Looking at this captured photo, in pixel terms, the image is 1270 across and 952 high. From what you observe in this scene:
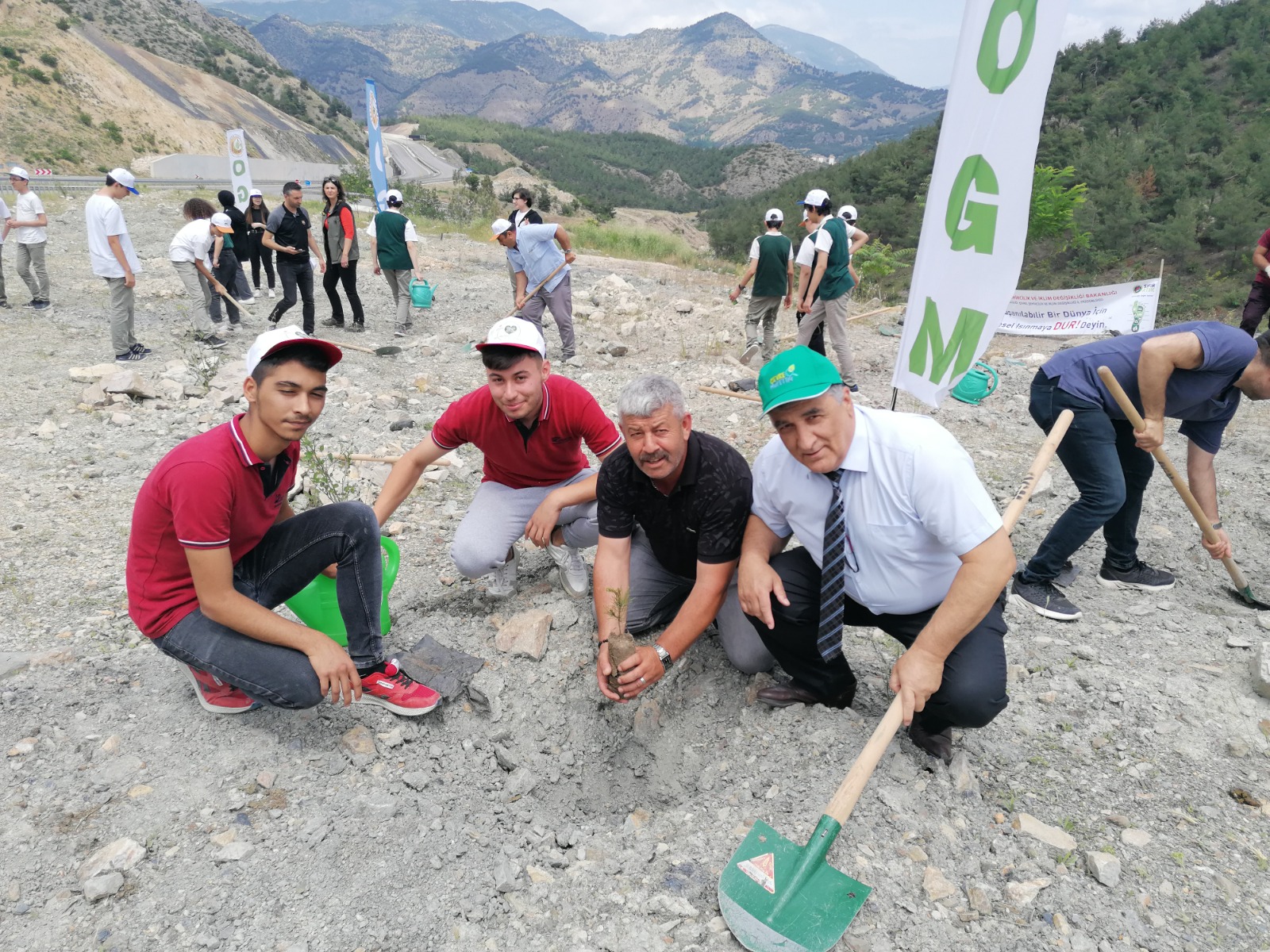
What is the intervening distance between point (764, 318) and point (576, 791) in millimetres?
6461

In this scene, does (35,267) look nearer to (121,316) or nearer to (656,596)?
(121,316)

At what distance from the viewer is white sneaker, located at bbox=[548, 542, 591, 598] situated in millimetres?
3469

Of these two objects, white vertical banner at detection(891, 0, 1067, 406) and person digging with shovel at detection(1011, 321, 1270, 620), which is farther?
person digging with shovel at detection(1011, 321, 1270, 620)

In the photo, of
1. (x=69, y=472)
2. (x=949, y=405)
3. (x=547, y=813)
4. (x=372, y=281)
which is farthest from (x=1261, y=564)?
(x=372, y=281)

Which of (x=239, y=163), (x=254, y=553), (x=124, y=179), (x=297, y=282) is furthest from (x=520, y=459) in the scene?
(x=239, y=163)

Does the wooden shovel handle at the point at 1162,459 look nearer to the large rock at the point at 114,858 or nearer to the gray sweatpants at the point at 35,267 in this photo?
the large rock at the point at 114,858

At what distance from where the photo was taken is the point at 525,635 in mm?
3094

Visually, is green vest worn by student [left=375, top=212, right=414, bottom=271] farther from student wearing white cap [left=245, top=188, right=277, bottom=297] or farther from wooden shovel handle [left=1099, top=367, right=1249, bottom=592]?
wooden shovel handle [left=1099, top=367, right=1249, bottom=592]

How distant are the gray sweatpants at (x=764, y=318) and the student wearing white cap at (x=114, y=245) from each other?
6128 mm

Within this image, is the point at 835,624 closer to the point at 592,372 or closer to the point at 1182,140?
the point at 592,372

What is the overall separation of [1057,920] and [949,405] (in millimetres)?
5289

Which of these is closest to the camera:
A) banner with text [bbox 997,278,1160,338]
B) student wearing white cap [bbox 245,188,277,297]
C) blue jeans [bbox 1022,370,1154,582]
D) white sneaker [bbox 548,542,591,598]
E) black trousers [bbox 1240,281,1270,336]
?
blue jeans [bbox 1022,370,1154,582]

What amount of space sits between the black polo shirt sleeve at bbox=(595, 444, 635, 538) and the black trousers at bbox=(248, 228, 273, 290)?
824 centimetres

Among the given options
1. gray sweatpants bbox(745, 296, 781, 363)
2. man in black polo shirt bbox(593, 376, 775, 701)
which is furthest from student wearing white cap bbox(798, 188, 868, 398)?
man in black polo shirt bbox(593, 376, 775, 701)
